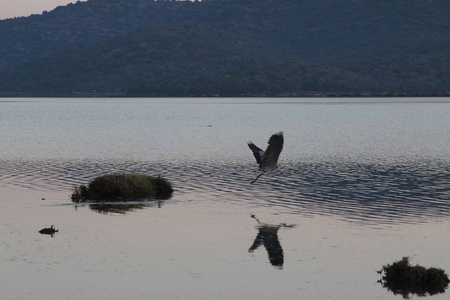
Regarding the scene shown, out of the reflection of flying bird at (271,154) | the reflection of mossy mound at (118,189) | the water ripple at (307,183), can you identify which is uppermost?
the reflection of flying bird at (271,154)

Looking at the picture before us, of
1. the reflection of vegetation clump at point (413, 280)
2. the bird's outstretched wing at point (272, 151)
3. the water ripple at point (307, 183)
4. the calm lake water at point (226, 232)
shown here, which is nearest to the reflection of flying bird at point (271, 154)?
the bird's outstretched wing at point (272, 151)

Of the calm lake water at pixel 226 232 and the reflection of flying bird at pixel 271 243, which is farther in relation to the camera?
the reflection of flying bird at pixel 271 243

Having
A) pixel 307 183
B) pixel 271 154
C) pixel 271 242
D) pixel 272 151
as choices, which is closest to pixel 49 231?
pixel 271 242

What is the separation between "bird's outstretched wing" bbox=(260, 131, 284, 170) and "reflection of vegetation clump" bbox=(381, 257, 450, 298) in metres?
5.48

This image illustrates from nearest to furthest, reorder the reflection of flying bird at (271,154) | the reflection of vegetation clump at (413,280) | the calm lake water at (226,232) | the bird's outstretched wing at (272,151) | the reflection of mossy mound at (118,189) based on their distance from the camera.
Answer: the reflection of vegetation clump at (413,280)
the calm lake water at (226,232)
the bird's outstretched wing at (272,151)
the reflection of flying bird at (271,154)
the reflection of mossy mound at (118,189)

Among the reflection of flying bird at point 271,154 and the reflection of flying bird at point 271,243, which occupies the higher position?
the reflection of flying bird at point 271,154

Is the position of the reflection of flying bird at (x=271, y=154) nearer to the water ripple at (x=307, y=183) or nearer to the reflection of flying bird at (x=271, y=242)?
the reflection of flying bird at (x=271, y=242)

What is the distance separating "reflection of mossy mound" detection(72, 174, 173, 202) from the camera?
133 feet

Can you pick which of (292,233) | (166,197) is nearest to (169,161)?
(166,197)

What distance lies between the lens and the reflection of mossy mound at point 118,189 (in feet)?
133

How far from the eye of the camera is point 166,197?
42000 millimetres

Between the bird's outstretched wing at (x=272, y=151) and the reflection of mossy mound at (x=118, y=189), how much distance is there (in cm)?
1403

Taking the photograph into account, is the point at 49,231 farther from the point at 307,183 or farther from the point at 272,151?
the point at 307,183

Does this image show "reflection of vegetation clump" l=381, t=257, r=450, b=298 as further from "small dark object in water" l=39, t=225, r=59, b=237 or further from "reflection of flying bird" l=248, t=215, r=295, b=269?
"small dark object in water" l=39, t=225, r=59, b=237
